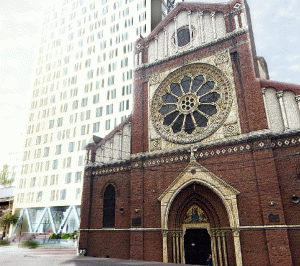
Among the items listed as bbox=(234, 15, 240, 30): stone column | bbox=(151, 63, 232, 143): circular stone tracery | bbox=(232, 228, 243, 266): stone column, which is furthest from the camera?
bbox=(234, 15, 240, 30): stone column

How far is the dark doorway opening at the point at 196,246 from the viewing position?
16438 mm

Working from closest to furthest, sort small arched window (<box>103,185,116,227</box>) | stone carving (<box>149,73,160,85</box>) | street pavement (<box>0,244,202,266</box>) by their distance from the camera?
street pavement (<box>0,244,202,266</box>), small arched window (<box>103,185,116,227</box>), stone carving (<box>149,73,160,85</box>)

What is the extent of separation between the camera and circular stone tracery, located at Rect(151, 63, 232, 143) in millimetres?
18159

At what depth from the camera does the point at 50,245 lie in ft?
123

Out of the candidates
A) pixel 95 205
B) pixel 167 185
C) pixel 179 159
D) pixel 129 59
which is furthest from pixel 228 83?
pixel 129 59

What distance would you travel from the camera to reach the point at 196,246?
55.4 feet

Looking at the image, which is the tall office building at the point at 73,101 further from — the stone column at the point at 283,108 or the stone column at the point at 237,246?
the stone column at the point at 237,246

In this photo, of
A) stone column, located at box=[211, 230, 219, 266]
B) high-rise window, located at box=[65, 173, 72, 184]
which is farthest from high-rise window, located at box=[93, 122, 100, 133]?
stone column, located at box=[211, 230, 219, 266]

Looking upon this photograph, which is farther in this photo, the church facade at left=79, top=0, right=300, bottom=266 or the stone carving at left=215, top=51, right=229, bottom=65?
the stone carving at left=215, top=51, right=229, bottom=65

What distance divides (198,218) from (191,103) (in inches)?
320

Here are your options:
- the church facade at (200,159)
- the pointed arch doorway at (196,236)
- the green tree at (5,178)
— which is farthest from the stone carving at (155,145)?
the green tree at (5,178)

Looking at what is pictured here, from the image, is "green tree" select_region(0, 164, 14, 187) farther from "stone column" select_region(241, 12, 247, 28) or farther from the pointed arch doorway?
"stone column" select_region(241, 12, 247, 28)

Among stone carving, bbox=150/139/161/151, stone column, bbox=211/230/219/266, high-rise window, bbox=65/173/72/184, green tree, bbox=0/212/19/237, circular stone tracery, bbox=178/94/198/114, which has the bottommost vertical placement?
stone column, bbox=211/230/219/266

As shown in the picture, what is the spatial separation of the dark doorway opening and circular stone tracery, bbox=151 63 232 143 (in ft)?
20.0
